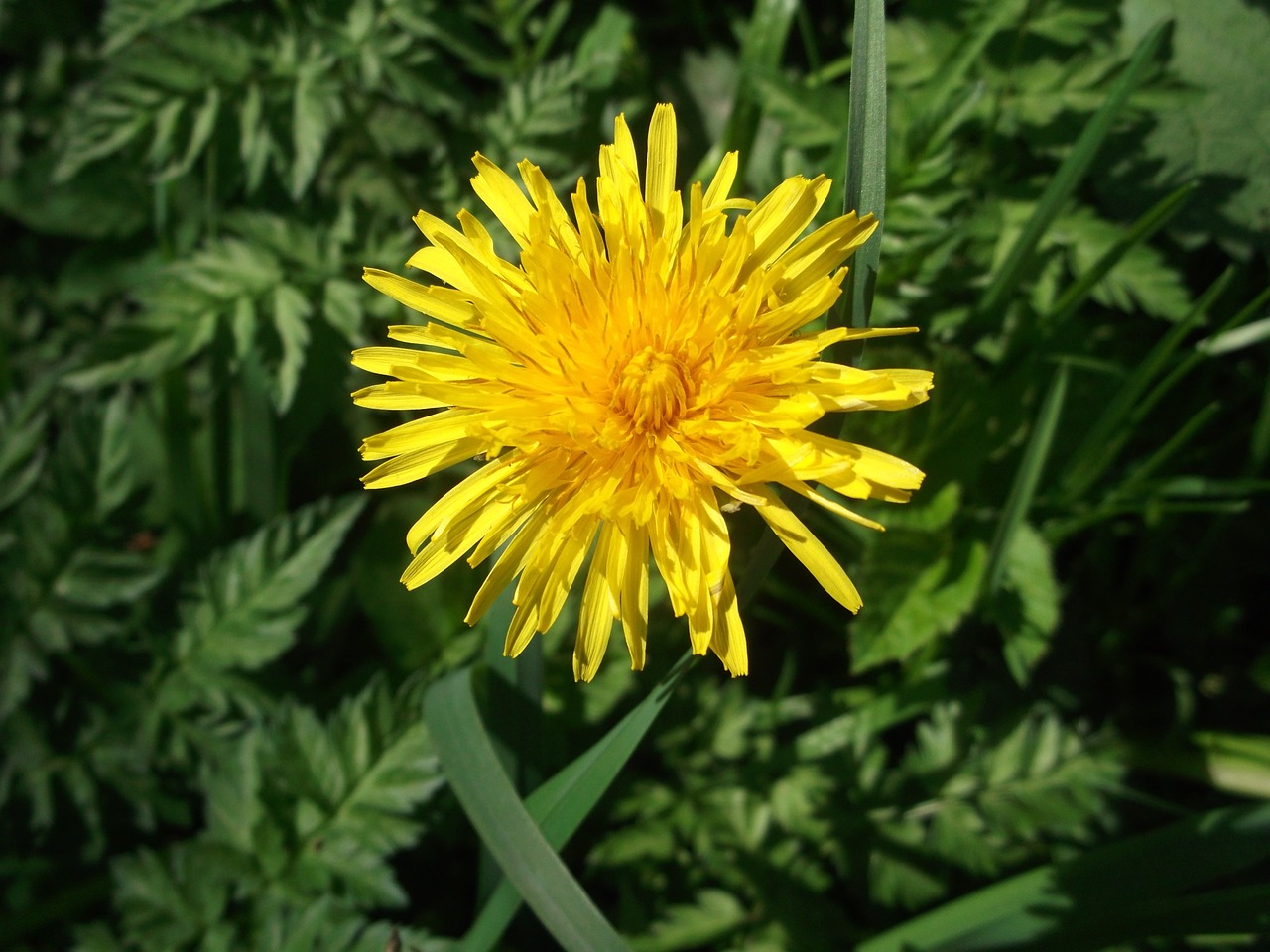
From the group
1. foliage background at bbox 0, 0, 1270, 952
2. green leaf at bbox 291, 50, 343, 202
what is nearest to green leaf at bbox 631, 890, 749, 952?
foliage background at bbox 0, 0, 1270, 952

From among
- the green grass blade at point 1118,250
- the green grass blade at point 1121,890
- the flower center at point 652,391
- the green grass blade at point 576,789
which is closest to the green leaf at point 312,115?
the flower center at point 652,391

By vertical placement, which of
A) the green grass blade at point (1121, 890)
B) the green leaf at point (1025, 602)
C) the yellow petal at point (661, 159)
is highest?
the yellow petal at point (661, 159)

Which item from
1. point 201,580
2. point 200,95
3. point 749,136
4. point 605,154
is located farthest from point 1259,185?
point 201,580

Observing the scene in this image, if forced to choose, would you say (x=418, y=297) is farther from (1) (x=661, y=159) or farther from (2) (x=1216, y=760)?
(2) (x=1216, y=760)

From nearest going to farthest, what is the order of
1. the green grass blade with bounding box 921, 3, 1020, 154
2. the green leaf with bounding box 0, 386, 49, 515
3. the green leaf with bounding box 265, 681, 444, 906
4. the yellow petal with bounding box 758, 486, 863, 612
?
the yellow petal with bounding box 758, 486, 863, 612 → the green grass blade with bounding box 921, 3, 1020, 154 → the green leaf with bounding box 265, 681, 444, 906 → the green leaf with bounding box 0, 386, 49, 515

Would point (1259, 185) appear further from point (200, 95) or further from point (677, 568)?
point (200, 95)

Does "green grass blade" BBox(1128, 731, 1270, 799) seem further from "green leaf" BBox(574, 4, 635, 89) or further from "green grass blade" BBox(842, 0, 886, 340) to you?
"green leaf" BBox(574, 4, 635, 89)

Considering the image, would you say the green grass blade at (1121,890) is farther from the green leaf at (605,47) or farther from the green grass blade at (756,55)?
the green leaf at (605,47)
